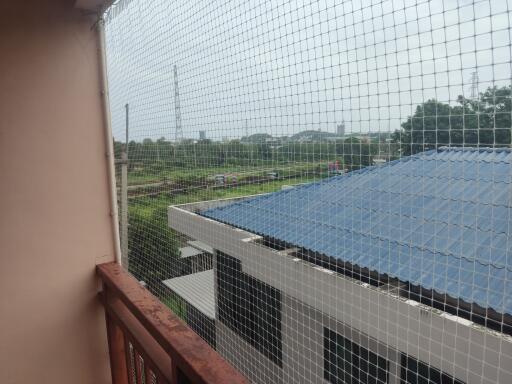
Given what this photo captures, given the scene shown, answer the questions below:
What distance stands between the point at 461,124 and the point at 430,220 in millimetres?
588

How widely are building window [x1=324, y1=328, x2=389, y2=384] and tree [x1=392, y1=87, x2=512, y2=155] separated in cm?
141

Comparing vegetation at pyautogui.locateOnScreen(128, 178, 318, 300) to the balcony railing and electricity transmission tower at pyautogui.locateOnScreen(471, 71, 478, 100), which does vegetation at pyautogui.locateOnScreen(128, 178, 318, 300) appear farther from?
electricity transmission tower at pyautogui.locateOnScreen(471, 71, 478, 100)

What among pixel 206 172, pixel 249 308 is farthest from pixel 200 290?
pixel 206 172

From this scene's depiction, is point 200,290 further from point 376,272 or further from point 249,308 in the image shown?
point 376,272

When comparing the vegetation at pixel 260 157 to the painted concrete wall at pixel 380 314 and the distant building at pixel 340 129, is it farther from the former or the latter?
the painted concrete wall at pixel 380 314

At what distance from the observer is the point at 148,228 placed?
2.38 m

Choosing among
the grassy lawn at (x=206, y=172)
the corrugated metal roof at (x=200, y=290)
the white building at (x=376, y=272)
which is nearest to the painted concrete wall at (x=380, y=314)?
the white building at (x=376, y=272)

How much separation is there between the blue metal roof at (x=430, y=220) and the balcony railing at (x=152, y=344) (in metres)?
0.85

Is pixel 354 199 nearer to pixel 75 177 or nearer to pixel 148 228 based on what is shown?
pixel 75 177

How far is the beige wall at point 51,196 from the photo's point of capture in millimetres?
1228

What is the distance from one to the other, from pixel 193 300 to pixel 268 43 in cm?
232

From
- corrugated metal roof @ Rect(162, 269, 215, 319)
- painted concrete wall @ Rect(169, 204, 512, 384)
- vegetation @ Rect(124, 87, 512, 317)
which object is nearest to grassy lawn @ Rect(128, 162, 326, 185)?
vegetation @ Rect(124, 87, 512, 317)

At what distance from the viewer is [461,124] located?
90cm

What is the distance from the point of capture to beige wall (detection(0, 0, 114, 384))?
123 centimetres
